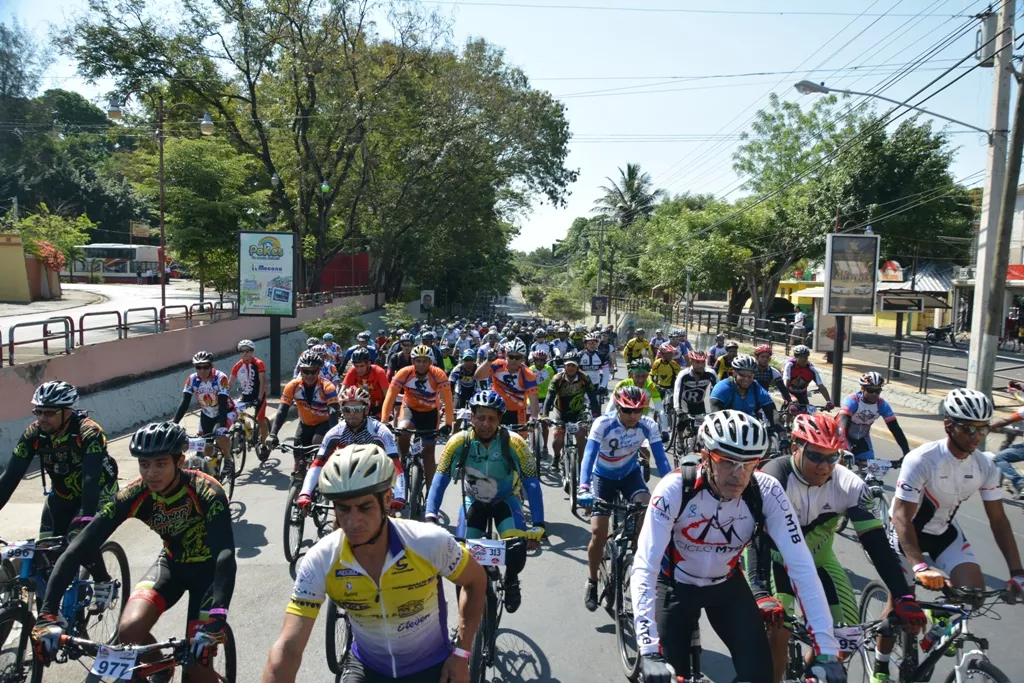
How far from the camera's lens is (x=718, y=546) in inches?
148

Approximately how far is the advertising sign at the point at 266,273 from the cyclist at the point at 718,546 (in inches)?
721

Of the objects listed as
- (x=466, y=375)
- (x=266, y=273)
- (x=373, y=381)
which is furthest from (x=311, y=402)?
(x=266, y=273)

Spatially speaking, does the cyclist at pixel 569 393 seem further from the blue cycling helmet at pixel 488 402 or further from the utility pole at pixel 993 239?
the utility pole at pixel 993 239

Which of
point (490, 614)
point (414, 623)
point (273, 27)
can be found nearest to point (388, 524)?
point (414, 623)

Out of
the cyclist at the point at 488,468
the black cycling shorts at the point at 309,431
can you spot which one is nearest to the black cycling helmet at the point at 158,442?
the cyclist at the point at 488,468

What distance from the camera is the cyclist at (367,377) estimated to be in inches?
389

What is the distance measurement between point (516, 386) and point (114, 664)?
307 inches

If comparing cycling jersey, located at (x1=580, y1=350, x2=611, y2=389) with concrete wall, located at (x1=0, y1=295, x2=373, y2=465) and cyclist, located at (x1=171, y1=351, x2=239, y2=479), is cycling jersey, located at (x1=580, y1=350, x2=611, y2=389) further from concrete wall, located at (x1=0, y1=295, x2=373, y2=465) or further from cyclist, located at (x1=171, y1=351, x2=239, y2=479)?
concrete wall, located at (x1=0, y1=295, x2=373, y2=465)

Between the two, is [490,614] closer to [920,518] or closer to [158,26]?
[920,518]

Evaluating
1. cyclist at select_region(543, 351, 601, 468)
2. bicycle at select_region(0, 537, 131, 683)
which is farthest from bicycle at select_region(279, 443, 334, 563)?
cyclist at select_region(543, 351, 601, 468)

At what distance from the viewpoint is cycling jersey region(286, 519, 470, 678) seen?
3129 mm

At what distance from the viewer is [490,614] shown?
5.17 m

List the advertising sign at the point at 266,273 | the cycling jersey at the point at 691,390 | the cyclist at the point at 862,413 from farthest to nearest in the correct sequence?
the advertising sign at the point at 266,273 → the cycling jersey at the point at 691,390 → the cyclist at the point at 862,413

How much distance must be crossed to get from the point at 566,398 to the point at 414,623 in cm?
787
